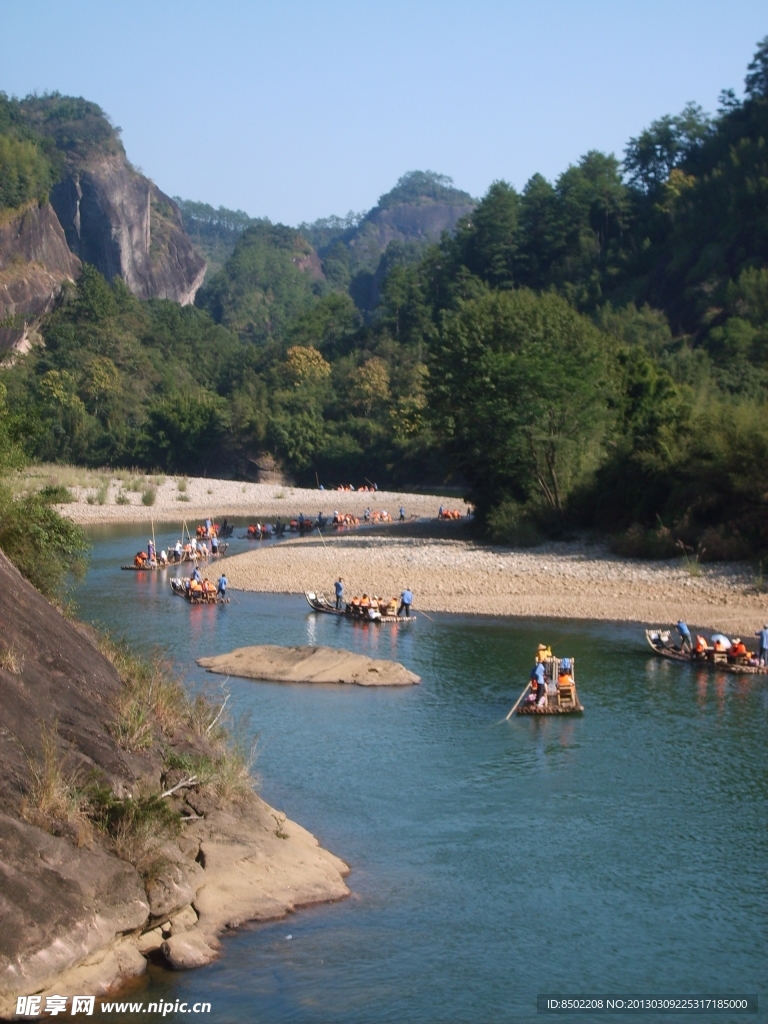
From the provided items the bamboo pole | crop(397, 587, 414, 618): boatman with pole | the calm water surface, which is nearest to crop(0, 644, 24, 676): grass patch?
the calm water surface

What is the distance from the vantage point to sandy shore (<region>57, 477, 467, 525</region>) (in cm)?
7819

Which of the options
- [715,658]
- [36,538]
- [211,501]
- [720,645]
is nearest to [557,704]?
[715,658]

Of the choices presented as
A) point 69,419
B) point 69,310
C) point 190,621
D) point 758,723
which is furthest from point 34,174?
point 758,723

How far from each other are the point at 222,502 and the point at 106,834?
74.2 metres

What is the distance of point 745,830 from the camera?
777 inches

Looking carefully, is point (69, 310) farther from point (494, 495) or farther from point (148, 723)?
point (148, 723)

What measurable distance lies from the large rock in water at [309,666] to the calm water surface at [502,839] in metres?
0.69

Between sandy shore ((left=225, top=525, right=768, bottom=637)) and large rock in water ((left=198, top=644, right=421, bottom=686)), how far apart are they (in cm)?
991

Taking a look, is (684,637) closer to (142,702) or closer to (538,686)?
(538,686)

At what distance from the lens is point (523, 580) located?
4472 cm

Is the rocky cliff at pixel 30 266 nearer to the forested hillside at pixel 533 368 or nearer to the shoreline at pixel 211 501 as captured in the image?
the forested hillside at pixel 533 368

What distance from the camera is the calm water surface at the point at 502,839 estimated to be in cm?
1445

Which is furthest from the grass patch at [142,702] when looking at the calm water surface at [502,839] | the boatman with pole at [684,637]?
the boatman with pole at [684,637]

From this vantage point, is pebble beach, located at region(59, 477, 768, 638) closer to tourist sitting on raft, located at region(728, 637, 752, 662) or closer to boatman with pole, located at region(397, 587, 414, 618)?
boatman with pole, located at region(397, 587, 414, 618)
